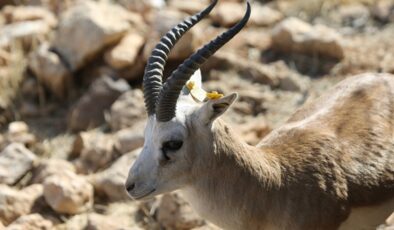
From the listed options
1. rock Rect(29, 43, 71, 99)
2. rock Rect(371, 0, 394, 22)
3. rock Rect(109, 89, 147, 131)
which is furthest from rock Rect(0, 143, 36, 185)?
rock Rect(371, 0, 394, 22)

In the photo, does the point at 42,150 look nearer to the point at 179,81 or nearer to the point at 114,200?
the point at 114,200

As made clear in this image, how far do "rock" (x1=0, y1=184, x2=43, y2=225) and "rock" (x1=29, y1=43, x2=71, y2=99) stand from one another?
8.49 ft

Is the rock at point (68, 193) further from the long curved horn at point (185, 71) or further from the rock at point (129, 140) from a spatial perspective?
the long curved horn at point (185, 71)

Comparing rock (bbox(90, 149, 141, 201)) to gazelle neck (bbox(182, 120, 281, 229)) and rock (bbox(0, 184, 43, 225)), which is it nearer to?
rock (bbox(0, 184, 43, 225))

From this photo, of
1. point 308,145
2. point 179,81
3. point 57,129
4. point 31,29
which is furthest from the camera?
point 31,29

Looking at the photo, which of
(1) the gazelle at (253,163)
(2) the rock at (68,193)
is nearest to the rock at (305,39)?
(2) the rock at (68,193)

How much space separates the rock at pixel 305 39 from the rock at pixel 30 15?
124 inches

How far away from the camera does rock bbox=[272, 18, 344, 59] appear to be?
984 centimetres

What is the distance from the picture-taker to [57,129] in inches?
385

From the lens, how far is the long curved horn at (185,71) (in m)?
5.30

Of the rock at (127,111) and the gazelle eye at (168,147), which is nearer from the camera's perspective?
the gazelle eye at (168,147)

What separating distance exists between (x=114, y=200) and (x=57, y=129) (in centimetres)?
215

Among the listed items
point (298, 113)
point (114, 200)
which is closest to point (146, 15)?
point (114, 200)

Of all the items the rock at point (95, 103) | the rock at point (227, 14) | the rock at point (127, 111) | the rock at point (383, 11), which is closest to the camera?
the rock at point (127, 111)
